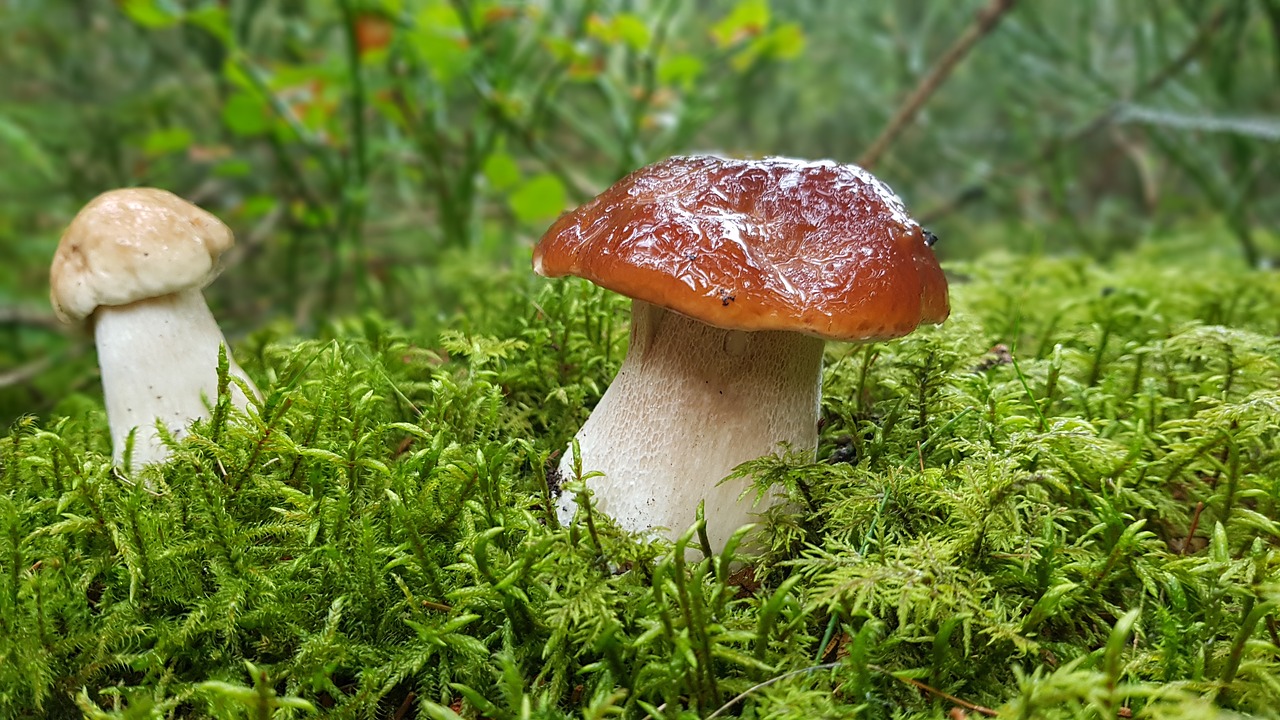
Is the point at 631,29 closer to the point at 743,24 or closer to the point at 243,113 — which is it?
the point at 743,24

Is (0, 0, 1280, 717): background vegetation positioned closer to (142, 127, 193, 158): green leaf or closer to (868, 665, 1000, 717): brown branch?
(868, 665, 1000, 717): brown branch

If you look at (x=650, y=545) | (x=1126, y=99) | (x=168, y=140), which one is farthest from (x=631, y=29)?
(x=1126, y=99)

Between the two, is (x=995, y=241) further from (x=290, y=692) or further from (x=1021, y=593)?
(x=290, y=692)

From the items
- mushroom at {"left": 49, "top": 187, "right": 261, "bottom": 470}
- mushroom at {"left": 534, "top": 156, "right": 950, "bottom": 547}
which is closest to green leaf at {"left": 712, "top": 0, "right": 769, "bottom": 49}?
mushroom at {"left": 534, "top": 156, "right": 950, "bottom": 547}

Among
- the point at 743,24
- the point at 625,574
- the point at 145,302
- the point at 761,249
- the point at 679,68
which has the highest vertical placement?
the point at 743,24

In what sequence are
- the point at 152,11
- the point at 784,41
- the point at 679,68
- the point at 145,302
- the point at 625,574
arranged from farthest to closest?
1. the point at 784,41
2. the point at 679,68
3. the point at 152,11
4. the point at 145,302
5. the point at 625,574

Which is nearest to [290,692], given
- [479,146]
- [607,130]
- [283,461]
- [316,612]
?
[316,612]
